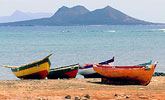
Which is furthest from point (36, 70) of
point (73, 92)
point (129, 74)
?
point (73, 92)

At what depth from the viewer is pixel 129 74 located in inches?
728

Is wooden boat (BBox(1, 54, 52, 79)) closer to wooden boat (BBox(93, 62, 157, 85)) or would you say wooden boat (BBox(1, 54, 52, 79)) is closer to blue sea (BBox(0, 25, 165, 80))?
wooden boat (BBox(93, 62, 157, 85))

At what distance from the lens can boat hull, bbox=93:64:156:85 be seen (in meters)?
18.4

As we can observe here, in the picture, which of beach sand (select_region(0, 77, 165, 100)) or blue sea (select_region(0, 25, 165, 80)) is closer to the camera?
beach sand (select_region(0, 77, 165, 100))

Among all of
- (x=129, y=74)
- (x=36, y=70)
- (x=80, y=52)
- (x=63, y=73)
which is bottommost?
(x=80, y=52)

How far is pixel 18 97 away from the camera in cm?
1456

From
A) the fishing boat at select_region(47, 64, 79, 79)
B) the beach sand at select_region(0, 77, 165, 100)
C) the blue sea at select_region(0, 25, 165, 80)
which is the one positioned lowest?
the blue sea at select_region(0, 25, 165, 80)

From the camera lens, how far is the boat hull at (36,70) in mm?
22125

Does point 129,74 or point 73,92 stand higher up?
point 129,74

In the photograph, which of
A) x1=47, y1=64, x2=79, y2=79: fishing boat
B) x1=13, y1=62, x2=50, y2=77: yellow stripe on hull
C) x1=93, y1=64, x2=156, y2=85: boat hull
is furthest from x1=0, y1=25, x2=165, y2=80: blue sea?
x1=93, y1=64, x2=156, y2=85: boat hull

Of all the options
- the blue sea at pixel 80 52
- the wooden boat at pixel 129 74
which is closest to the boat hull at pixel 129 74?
the wooden boat at pixel 129 74

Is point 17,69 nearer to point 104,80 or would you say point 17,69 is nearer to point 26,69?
point 26,69

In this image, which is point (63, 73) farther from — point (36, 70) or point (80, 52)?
point (80, 52)

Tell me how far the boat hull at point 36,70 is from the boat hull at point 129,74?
13.2 feet
